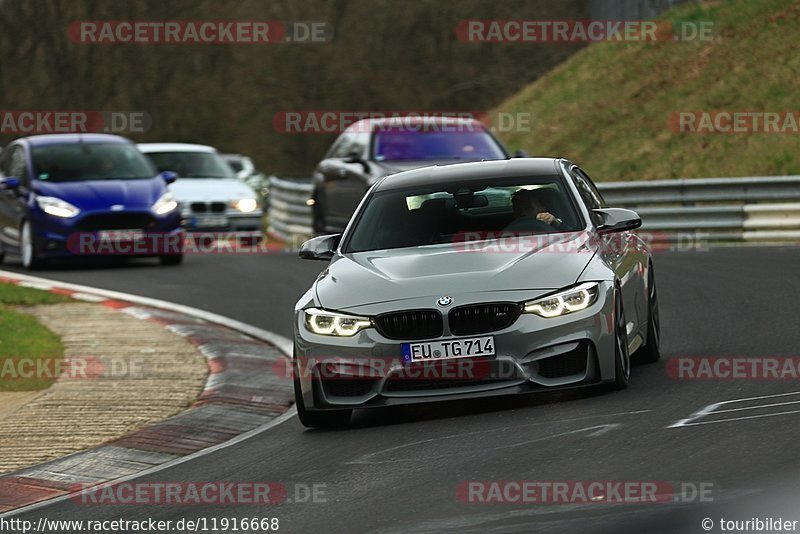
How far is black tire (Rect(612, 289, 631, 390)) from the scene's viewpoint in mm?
9359

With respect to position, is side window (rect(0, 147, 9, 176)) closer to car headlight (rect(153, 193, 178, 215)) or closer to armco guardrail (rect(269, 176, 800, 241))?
car headlight (rect(153, 193, 178, 215))

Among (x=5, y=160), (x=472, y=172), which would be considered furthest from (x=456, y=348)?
(x=5, y=160)

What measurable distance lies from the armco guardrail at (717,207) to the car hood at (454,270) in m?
11.7

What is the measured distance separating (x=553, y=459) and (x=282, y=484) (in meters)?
1.32

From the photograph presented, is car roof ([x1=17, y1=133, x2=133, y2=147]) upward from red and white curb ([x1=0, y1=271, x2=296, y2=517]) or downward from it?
upward

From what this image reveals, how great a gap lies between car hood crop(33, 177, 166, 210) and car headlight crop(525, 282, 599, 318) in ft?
40.0

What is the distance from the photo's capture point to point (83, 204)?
2053cm

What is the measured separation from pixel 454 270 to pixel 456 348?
585 mm

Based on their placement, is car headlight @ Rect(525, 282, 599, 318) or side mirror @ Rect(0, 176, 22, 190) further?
side mirror @ Rect(0, 176, 22, 190)
